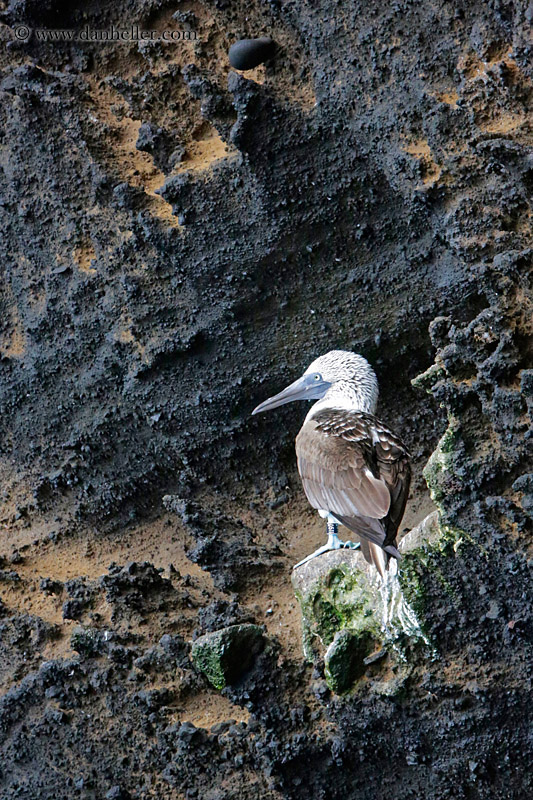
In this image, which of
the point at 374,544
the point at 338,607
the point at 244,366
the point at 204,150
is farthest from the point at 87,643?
the point at 204,150

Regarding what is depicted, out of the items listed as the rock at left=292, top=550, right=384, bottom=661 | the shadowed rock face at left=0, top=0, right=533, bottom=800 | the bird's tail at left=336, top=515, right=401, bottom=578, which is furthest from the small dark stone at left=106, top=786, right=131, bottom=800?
the bird's tail at left=336, top=515, right=401, bottom=578

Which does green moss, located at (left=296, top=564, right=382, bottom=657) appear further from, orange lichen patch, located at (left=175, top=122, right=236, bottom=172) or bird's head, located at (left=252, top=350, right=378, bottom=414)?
orange lichen patch, located at (left=175, top=122, right=236, bottom=172)

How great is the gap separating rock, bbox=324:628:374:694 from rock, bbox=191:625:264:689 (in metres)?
0.35

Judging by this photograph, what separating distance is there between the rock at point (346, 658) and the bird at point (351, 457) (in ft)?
1.03

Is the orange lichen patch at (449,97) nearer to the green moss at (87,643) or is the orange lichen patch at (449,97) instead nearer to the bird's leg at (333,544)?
the bird's leg at (333,544)

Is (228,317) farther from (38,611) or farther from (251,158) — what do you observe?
(38,611)

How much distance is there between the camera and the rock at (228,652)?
411 centimetres

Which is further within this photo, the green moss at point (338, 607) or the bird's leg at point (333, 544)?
the bird's leg at point (333, 544)

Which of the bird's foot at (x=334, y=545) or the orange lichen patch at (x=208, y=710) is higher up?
the bird's foot at (x=334, y=545)

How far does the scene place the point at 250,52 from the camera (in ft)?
15.5

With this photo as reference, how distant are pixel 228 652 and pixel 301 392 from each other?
1279 millimetres

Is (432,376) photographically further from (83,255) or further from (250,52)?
(83,255)

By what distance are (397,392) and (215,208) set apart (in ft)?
4.39

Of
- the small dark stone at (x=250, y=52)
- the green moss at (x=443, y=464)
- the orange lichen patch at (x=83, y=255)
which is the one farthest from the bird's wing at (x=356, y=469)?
the small dark stone at (x=250, y=52)
